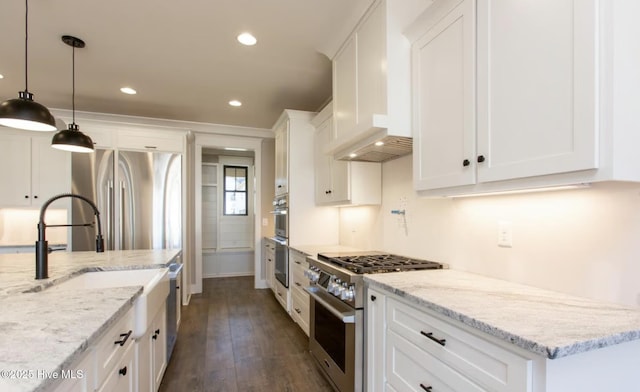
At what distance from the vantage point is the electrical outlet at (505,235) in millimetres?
1604

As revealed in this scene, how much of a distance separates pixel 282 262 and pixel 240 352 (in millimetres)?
1203

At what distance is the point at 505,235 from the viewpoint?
1630 millimetres

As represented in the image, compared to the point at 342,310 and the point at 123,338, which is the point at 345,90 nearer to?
the point at 342,310

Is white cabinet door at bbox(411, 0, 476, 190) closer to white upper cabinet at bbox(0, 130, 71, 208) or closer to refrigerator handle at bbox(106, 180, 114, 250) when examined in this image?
refrigerator handle at bbox(106, 180, 114, 250)

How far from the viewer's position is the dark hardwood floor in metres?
2.32

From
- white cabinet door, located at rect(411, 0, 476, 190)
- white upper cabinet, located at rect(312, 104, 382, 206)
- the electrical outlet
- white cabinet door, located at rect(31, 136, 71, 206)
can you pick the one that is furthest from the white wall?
white cabinet door, located at rect(31, 136, 71, 206)

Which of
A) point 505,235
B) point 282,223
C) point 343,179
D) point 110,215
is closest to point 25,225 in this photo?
point 110,215

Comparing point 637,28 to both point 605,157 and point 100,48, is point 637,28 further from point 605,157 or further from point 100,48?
point 100,48

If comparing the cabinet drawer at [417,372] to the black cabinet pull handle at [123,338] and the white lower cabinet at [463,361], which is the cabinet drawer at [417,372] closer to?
the white lower cabinet at [463,361]

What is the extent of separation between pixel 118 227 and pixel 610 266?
4308mm

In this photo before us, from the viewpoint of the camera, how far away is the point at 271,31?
2.36m

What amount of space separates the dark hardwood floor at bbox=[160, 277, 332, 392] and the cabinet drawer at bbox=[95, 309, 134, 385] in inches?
46.2

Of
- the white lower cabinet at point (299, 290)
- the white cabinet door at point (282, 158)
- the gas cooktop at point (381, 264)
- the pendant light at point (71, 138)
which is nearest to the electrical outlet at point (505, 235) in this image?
the gas cooktop at point (381, 264)

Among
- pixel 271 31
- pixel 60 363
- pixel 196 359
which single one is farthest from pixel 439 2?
pixel 196 359
